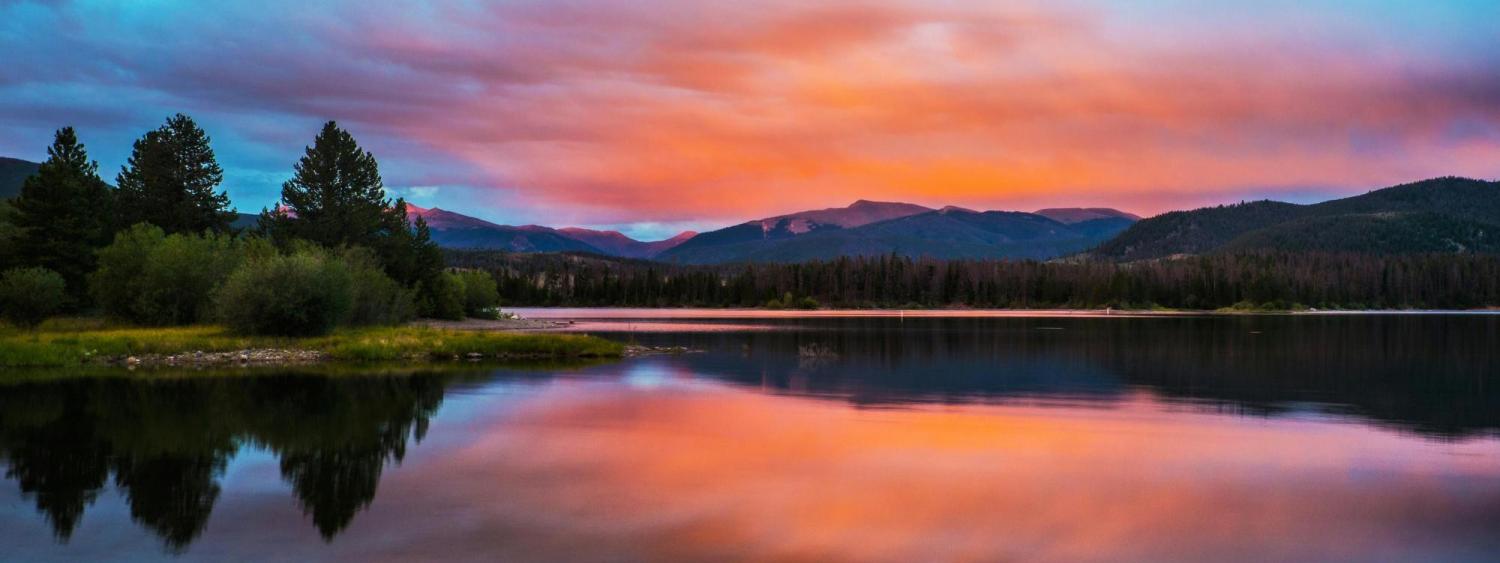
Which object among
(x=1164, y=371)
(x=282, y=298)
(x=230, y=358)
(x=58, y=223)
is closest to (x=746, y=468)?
(x=1164, y=371)

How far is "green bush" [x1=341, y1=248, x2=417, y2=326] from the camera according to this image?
5831 cm

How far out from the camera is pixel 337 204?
74.8 meters

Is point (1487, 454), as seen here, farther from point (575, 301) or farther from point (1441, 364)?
point (575, 301)

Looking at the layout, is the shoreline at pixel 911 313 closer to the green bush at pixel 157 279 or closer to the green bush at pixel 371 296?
the green bush at pixel 371 296

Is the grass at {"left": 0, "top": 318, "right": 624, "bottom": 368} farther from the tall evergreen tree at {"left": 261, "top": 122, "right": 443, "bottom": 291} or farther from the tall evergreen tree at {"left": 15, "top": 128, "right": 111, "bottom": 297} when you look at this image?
the tall evergreen tree at {"left": 261, "top": 122, "right": 443, "bottom": 291}

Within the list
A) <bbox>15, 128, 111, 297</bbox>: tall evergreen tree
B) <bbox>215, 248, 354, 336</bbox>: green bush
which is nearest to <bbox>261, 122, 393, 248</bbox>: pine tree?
<bbox>15, 128, 111, 297</bbox>: tall evergreen tree

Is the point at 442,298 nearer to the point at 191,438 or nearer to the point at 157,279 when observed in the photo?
the point at 157,279

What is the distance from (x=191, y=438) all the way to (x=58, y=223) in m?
43.6

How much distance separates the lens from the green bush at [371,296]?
5831 cm

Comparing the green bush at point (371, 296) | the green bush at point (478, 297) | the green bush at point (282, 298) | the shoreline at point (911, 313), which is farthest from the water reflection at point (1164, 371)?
the shoreline at point (911, 313)

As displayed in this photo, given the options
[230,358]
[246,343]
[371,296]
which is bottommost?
[230,358]

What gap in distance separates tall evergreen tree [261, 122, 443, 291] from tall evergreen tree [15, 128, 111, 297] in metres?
14.4

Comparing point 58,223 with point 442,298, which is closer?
point 58,223

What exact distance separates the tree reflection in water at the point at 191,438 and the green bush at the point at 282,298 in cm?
1260
